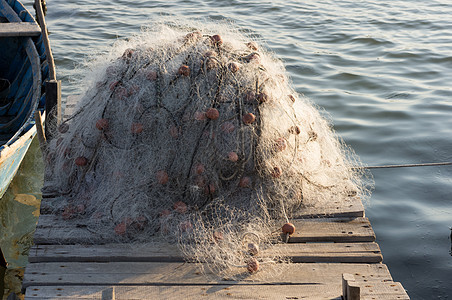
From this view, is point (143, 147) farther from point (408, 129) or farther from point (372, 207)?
point (408, 129)

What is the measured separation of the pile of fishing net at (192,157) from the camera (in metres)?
3.40

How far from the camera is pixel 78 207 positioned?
11.7ft

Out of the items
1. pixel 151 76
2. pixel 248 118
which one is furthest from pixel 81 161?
pixel 248 118

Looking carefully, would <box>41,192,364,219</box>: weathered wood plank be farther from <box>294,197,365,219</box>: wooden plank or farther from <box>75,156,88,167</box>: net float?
<box>75,156,88,167</box>: net float

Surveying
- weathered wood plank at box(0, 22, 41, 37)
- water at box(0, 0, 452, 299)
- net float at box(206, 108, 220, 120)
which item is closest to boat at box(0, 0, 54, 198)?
weathered wood plank at box(0, 22, 41, 37)

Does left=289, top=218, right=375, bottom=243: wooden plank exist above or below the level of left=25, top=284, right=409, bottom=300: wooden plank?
above

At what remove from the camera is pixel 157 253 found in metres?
3.28

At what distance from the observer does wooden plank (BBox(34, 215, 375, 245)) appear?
338 centimetres

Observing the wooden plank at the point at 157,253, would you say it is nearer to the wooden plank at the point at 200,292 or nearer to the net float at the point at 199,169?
the wooden plank at the point at 200,292

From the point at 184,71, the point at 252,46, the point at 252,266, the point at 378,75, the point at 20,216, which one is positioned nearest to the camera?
the point at 252,266

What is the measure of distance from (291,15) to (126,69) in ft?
28.7

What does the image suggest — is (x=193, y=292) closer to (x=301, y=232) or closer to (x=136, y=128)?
(x=301, y=232)

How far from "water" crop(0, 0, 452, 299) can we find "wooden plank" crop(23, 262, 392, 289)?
163 centimetres

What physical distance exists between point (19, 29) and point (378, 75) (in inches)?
211
